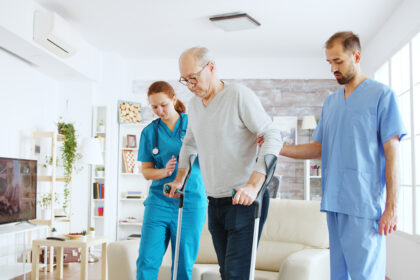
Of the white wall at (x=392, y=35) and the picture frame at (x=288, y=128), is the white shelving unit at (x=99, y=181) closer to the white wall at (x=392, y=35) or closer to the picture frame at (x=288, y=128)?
the picture frame at (x=288, y=128)

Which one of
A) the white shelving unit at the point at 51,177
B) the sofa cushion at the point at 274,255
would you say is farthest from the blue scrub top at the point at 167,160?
the white shelving unit at the point at 51,177

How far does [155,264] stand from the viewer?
2277mm

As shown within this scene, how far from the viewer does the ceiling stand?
4887mm

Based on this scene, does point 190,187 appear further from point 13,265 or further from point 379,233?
point 13,265

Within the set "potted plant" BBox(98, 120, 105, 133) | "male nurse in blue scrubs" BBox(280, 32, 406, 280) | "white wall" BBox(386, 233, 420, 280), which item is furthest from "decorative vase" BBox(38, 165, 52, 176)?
"male nurse in blue scrubs" BBox(280, 32, 406, 280)

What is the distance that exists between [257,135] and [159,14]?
3.91 m

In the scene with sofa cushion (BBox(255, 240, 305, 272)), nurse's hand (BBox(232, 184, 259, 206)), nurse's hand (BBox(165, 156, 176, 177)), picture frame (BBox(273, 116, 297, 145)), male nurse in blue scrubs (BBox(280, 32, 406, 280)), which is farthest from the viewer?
picture frame (BBox(273, 116, 297, 145))

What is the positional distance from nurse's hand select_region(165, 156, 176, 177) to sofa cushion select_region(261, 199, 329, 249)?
1.41 m

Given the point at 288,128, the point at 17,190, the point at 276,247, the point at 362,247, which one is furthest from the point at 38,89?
the point at 362,247

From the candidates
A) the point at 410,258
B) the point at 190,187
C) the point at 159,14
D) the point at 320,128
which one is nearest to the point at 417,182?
the point at 410,258

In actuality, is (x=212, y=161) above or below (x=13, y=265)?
above

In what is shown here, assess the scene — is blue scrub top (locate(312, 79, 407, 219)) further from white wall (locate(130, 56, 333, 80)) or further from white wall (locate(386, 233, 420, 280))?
white wall (locate(130, 56, 333, 80))

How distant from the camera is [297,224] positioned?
3.33 m

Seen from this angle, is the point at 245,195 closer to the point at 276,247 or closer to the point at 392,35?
the point at 276,247
